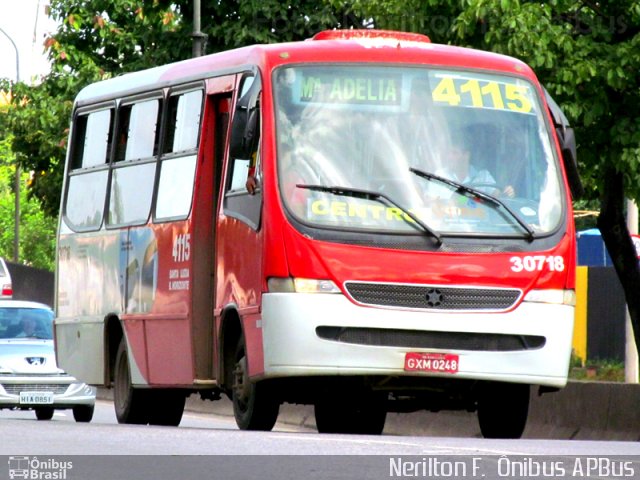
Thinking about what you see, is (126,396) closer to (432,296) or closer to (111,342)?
(111,342)

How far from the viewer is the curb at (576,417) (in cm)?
1828

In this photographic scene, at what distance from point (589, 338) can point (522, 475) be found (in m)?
25.4

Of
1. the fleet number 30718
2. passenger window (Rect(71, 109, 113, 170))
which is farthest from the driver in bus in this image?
passenger window (Rect(71, 109, 113, 170))

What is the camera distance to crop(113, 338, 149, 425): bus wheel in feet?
61.6

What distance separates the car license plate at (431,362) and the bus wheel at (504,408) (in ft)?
2.74

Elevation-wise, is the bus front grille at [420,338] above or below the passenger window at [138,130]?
below

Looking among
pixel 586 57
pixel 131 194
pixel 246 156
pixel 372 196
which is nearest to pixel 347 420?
pixel 131 194

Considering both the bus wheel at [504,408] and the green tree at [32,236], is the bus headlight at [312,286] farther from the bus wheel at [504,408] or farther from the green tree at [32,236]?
the green tree at [32,236]

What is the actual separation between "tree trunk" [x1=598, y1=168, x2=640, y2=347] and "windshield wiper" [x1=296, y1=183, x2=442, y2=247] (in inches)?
332

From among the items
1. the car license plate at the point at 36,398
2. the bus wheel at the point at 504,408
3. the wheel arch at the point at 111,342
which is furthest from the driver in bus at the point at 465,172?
the car license plate at the point at 36,398

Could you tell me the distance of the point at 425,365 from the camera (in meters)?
14.4

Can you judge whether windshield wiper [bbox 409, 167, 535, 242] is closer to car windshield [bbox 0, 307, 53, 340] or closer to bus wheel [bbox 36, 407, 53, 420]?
car windshield [bbox 0, 307, 53, 340]

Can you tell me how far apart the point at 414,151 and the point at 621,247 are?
908 centimetres

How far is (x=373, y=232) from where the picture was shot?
1449 centimetres
